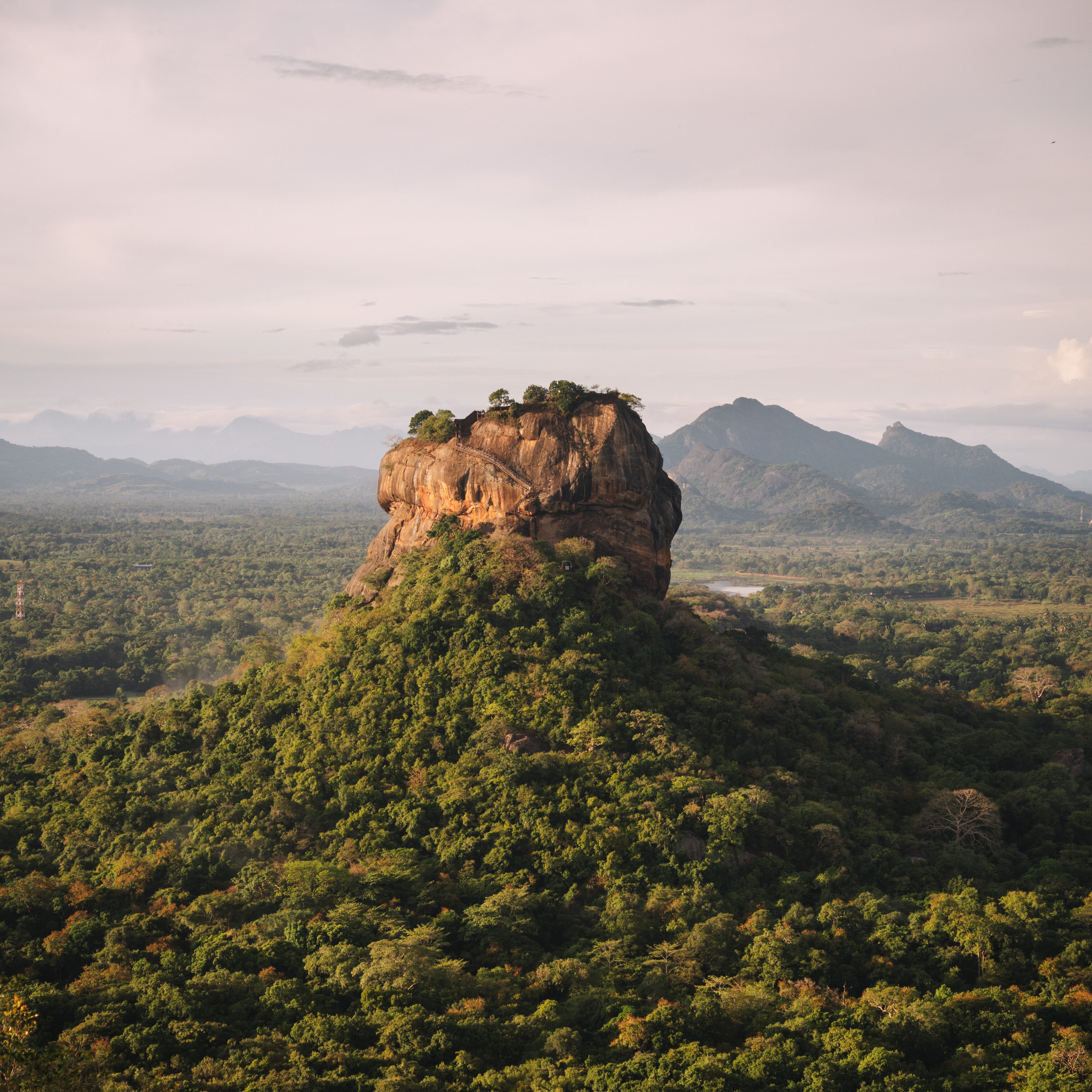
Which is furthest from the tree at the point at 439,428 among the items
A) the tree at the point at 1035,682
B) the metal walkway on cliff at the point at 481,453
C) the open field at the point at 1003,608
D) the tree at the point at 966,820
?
the open field at the point at 1003,608

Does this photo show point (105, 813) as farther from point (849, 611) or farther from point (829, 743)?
point (849, 611)

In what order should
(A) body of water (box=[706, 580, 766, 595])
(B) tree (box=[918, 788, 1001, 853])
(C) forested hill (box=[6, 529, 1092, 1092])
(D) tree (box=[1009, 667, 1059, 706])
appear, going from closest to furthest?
(C) forested hill (box=[6, 529, 1092, 1092]) < (B) tree (box=[918, 788, 1001, 853]) < (D) tree (box=[1009, 667, 1059, 706]) < (A) body of water (box=[706, 580, 766, 595])

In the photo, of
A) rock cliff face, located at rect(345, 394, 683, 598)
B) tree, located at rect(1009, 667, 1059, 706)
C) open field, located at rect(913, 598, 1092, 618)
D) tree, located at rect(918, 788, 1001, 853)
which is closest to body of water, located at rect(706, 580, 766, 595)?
open field, located at rect(913, 598, 1092, 618)

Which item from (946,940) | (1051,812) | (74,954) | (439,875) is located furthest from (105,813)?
(1051,812)

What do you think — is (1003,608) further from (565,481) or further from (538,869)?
(538,869)

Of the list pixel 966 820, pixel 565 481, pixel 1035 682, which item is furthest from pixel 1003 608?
pixel 565 481

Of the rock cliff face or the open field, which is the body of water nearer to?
the open field
